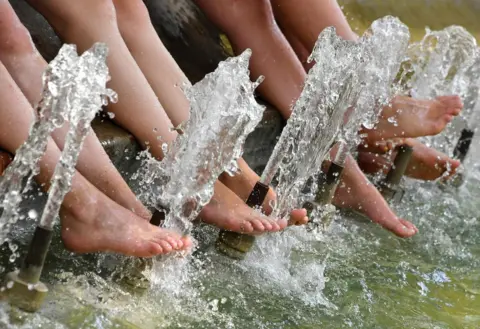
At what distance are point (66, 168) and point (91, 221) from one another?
16 cm

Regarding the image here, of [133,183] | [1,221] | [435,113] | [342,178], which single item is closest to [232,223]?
[133,183]

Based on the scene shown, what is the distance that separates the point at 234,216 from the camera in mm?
1933

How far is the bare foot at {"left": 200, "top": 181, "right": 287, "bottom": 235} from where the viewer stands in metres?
1.92

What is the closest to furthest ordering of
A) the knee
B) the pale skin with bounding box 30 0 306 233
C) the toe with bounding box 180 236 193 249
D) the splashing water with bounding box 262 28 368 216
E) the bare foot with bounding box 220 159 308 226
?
the toe with bounding box 180 236 193 249 < the pale skin with bounding box 30 0 306 233 < the bare foot with bounding box 220 159 308 226 < the splashing water with bounding box 262 28 368 216 < the knee

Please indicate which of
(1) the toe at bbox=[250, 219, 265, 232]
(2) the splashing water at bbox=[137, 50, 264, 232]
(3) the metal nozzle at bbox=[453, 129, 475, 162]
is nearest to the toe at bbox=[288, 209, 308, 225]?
(1) the toe at bbox=[250, 219, 265, 232]

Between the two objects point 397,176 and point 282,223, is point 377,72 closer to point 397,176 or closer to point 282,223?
point 397,176

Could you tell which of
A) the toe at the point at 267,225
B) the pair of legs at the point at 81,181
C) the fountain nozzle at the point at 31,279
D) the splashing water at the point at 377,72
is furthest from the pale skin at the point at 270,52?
the fountain nozzle at the point at 31,279

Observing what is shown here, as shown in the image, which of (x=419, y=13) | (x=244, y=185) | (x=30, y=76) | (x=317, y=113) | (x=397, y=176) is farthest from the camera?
(x=419, y=13)

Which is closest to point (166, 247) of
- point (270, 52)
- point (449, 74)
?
point (270, 52)

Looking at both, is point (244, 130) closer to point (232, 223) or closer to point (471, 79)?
point (232, 223)

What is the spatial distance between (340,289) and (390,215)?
0.54 meters

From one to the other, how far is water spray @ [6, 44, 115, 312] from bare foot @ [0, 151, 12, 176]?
130mm

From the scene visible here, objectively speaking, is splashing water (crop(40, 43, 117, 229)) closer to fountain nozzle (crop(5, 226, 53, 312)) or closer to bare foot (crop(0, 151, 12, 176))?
fountain nozzle (crop(5, 226, 53, 312))

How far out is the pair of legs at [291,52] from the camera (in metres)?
2.47
